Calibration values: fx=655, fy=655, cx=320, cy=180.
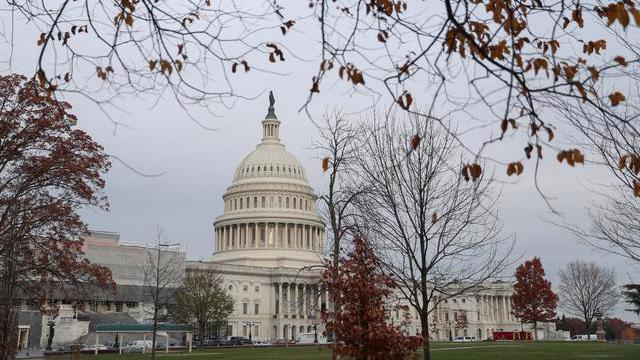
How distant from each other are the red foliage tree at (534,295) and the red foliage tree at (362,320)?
8163 cm

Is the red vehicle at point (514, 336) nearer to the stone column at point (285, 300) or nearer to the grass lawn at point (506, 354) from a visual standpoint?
the stone column at point (285, 300)

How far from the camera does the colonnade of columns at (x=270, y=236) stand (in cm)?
12731

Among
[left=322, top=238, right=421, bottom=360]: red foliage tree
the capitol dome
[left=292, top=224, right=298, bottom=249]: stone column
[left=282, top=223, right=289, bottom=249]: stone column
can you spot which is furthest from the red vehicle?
[left=322, top=238, right=421, bottom=360]: red foliage tree

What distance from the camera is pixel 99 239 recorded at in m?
101

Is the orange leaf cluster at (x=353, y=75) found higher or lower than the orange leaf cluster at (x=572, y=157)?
higher

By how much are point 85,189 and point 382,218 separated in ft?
59.4

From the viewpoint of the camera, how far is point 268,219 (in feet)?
418

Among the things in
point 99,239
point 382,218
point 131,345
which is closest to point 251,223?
point 99,239

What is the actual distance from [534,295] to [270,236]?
178 feet

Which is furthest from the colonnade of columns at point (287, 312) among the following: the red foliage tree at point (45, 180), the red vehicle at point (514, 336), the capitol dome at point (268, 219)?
the red foliage tree at point (45, 180)

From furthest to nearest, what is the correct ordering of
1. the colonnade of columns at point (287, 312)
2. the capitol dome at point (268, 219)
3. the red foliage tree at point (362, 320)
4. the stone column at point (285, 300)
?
the capitol dome at point (268, 219) < the colonnade of columns at point (287, 312) < the stone column at point (285, 300) < the red foliage tree at point (362, 320)

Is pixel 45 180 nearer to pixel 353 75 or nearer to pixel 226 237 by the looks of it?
pixel 353 75

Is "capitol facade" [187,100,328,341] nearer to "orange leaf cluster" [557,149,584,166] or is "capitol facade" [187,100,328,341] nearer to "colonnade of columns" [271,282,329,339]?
"colonnade of columns" [271,282,329,339]

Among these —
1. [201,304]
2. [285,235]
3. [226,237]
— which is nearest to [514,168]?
[201,304]
